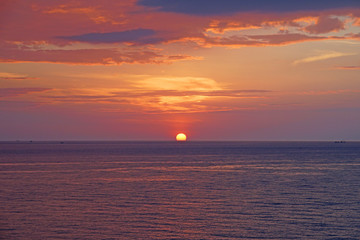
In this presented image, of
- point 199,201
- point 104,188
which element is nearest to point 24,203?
point 104,188

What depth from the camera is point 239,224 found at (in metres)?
40.6

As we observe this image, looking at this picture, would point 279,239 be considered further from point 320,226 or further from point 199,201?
point 199,201

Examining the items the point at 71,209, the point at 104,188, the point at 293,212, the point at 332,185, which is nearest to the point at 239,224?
the point at 293,212

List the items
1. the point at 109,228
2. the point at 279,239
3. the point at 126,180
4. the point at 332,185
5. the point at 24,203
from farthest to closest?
the point at 126,180 < the point at 332,185 < the point at 24,203 < the point at 109,228 < the point at 279,239

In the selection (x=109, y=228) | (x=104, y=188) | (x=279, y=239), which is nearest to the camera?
(x=279, y=239)

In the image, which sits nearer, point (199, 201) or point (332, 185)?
point (199, 201)

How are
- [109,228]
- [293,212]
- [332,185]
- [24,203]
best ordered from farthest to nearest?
[332,185] < [24,203] < [293,212] < [109,228]

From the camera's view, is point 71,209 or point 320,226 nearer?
point 320,226

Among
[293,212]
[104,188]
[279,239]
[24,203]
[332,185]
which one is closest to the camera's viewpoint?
[279,239]

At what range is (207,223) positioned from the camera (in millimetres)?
41156

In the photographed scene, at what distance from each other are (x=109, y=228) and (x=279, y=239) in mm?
14973

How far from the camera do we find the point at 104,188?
218 ft

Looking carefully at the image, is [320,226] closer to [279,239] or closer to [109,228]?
[279,239]

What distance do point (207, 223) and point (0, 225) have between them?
63.1ft
